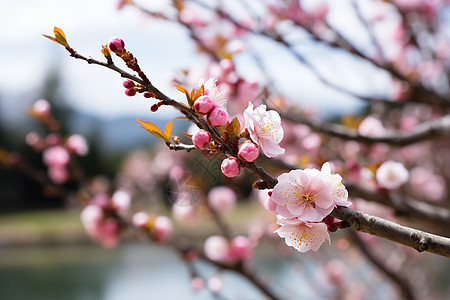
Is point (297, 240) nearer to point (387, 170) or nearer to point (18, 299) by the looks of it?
point (387, 170)

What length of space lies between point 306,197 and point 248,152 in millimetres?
68

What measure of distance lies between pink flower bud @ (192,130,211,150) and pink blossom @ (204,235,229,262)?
0.98 metres

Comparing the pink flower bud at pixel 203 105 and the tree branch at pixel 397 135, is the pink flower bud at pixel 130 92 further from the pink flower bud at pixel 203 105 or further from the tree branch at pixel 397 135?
the tree branch at pixel 397 135

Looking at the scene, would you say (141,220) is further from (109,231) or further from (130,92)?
(130,92)

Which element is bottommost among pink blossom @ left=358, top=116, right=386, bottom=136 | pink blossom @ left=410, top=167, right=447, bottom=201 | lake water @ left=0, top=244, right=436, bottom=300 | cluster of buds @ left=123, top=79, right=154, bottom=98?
lake water @ left=0, top=244, right=436, bottom=300

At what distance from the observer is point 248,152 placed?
0.38 metres

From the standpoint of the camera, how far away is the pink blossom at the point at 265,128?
0.41 meters

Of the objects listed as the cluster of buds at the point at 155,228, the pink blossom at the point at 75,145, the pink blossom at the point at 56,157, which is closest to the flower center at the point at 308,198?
the cluster of buds at the point at 155,228

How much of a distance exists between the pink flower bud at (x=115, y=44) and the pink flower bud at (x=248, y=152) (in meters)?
0.14

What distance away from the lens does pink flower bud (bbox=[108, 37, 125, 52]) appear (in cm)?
40

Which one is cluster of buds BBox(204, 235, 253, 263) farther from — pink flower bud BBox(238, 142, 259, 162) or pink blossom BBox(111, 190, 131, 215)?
pink flower bud BBox(238, 142, 259, 162)

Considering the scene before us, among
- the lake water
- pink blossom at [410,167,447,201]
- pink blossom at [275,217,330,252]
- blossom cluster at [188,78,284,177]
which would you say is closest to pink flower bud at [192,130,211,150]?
blossom cluster at [188,78,284,177]

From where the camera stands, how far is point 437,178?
137 inches

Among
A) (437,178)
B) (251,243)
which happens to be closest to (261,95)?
(251,243)
